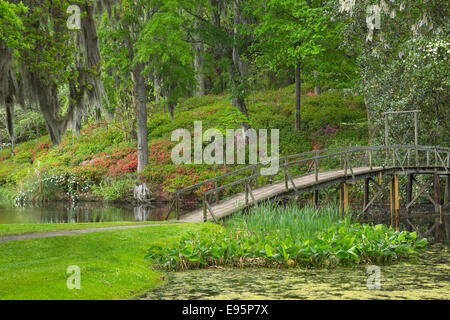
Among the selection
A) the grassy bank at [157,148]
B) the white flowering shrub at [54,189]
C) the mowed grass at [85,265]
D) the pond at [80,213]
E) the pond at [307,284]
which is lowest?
the pond at [307,284]

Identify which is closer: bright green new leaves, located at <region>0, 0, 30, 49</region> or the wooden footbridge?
bright green new leaves, located at <region>0, 0, 30, 49</region>

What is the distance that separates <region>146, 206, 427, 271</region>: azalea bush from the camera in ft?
39.4

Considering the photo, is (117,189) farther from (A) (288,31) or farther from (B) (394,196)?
(B) (394,196)

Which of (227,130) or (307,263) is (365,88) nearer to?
(227,130)

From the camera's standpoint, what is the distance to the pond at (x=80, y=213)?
75.2ft

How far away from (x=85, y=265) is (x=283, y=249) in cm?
426

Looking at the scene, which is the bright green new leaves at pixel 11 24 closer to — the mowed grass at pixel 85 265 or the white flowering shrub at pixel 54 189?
the mowed grass at pixel 85 265

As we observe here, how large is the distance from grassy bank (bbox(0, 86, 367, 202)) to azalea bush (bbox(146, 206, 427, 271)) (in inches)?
614

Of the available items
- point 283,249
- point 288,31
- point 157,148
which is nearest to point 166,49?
point 288,31

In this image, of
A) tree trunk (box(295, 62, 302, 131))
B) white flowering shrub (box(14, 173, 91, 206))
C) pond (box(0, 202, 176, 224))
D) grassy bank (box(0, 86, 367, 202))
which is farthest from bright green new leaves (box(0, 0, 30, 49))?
tree trunk (box(295, 62, 302, 131))

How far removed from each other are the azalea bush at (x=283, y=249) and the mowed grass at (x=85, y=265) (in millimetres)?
789

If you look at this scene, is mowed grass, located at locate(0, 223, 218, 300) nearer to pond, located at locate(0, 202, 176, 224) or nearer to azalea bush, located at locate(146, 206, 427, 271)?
azalea bush, located at locate(146, 206, 427, 271)

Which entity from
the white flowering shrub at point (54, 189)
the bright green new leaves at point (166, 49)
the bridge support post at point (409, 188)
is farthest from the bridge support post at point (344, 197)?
the white flowering shrub at point (54, 189)

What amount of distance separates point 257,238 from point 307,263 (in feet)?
4.88
